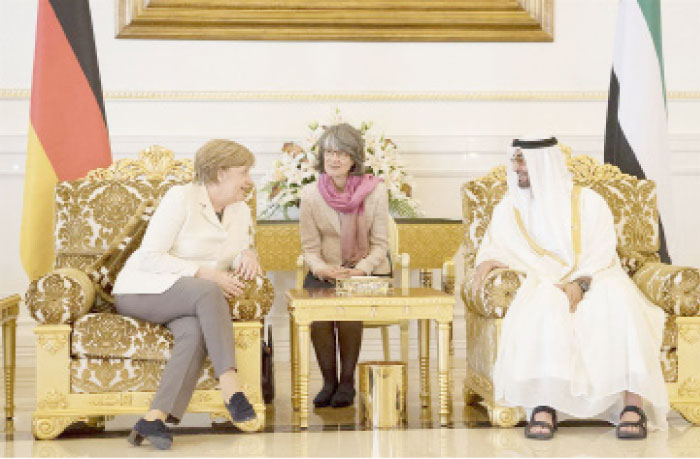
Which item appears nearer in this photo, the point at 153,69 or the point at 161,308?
the point at 161,308

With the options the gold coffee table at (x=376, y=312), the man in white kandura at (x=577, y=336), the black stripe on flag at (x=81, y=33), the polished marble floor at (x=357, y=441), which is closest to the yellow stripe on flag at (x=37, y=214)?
the black stripe on flag at (x=81, y=33)

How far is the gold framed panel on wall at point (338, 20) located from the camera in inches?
273

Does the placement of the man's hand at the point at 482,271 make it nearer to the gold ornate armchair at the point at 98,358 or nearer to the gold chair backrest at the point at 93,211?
the gold ornate armchair at the point at 98,358

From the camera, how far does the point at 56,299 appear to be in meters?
4.55

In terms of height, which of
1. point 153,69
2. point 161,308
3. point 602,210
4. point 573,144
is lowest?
point 161,308

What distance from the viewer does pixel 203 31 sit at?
22.8 feet

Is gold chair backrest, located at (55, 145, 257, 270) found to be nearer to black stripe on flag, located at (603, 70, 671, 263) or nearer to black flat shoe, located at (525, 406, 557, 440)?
black flat shoe, located at (525, 406, 557, 440)

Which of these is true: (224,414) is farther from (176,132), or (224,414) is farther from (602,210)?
(176,132)

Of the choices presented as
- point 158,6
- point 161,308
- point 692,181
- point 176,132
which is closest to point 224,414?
point 161,308

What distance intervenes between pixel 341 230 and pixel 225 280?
110cm

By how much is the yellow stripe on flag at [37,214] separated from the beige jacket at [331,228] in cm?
138

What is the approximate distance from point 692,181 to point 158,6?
3838 mm

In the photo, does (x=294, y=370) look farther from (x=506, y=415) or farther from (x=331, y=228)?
(x=506, y=415)

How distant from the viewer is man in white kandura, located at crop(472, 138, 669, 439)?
14.6 ft
